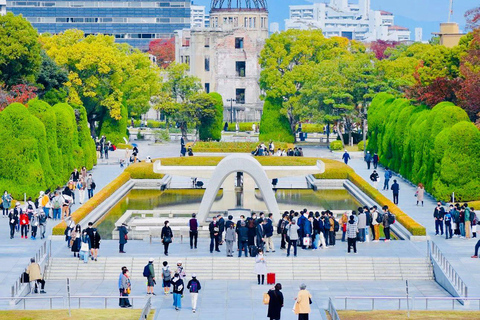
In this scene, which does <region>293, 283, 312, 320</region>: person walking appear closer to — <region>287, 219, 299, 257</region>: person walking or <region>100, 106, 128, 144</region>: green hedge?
<region>287, 219, 299, 257</region>: person walking

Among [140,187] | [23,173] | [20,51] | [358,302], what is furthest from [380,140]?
[358,302]

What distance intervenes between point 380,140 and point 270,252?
120 ft

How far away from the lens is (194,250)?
A: 38531 millimetres

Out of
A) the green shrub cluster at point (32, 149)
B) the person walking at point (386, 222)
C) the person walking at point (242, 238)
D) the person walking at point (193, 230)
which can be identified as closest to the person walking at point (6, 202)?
the green shrub cluster at point (32, 149)

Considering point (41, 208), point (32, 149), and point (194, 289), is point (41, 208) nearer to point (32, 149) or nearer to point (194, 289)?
point (32, 149)

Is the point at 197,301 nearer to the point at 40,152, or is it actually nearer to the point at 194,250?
the point at 194,250

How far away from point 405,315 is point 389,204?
65.9 ft

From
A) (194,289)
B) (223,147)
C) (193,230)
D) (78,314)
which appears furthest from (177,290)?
(223,147)

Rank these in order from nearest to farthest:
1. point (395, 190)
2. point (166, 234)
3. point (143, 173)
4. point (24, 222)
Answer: point (166, 234)
point (24, 222)
point (395, 190)
point (143, 173)

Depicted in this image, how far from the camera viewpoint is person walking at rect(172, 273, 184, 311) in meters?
30.7

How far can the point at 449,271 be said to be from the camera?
34344mm

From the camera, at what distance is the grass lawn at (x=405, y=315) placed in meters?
29.1

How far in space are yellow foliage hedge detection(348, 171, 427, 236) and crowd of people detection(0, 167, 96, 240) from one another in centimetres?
1397

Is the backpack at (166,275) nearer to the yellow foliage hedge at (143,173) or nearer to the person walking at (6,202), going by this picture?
the person walking at (6,202)
